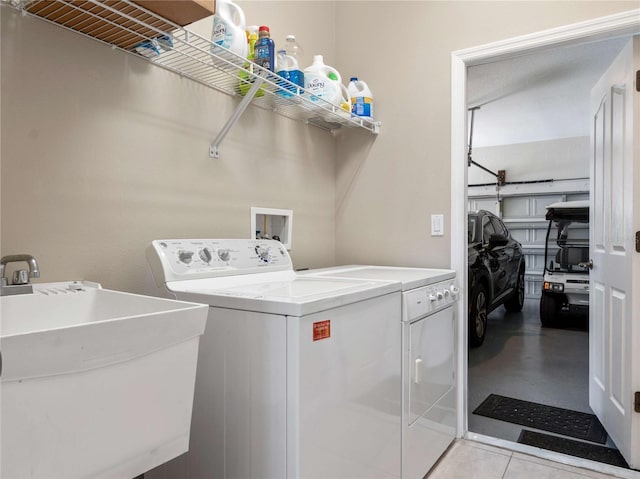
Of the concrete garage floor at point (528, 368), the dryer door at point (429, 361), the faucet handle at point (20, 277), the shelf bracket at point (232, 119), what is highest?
the shelf bracket at point (232, 119)

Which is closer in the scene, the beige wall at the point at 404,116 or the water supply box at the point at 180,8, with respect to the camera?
the water supply box at the point at 180,8

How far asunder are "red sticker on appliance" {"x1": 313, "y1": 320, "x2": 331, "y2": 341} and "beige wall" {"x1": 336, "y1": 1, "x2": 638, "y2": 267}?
1303 mm

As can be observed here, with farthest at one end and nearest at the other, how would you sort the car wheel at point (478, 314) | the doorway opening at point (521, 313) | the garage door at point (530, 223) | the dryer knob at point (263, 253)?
1. the garage door at point (530, 223)
2. the car wheel at point (478, 314)
3. the doorway opening at point (521, 313)
4. the dryer knob at point (263, 253)

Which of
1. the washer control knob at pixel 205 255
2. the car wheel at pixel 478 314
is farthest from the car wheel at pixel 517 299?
the washer control knob at pixel 205 255

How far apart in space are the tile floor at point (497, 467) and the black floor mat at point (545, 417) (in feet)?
1.31

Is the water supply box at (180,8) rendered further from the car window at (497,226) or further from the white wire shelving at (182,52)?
the car window at (497,226)

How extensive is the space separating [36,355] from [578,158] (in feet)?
25.6

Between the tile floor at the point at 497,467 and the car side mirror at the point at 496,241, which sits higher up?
the car side mirror at the point at 496,241

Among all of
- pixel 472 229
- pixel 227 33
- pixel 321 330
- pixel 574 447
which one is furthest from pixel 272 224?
pixel 472 229

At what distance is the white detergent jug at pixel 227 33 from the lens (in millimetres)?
1495

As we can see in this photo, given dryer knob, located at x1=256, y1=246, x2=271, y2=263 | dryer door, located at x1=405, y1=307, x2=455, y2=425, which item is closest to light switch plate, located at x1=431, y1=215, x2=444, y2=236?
dryer door, located at x1=405, y1=307, x2=455, y2=425

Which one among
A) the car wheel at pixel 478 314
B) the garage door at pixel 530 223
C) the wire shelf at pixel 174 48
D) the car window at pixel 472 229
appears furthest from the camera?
the garage door at pixel 530 223

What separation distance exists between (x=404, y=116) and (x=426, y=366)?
1.44m

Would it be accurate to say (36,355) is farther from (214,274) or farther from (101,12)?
(101,12)
